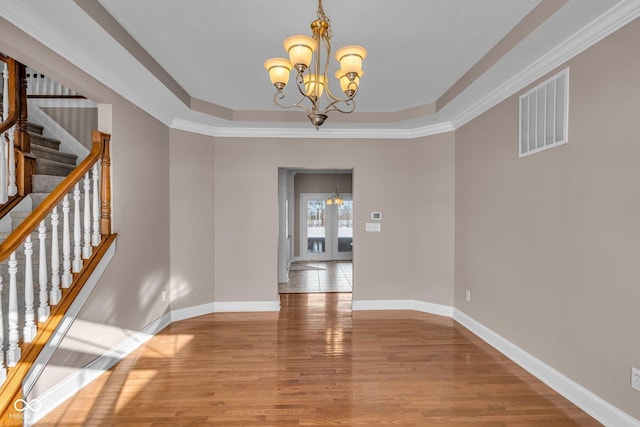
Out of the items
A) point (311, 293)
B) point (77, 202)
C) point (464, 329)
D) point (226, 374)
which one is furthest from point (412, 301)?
point (77, 202)

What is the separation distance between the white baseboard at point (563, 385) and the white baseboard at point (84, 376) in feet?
12.4

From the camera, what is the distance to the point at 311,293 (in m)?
5.77

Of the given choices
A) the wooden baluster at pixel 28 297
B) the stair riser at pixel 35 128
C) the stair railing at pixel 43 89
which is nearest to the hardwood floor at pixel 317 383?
the wooden baluster at pixel 28 297

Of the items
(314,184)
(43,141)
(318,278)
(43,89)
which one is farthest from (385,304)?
(314,184)

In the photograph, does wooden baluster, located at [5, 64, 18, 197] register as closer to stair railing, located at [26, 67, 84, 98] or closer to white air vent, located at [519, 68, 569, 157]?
stair railing, located at [26, 67, 84, 98]

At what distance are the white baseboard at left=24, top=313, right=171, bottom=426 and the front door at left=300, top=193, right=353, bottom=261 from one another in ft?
20.5

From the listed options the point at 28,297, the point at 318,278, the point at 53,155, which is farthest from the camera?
the point at 318,278

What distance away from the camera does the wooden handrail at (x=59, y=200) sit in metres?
1.99

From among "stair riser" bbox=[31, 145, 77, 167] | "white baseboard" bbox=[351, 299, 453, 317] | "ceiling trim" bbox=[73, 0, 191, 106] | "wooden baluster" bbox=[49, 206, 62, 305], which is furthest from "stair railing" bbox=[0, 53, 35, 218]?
"white baseboard" bbox=[351, 299, 453, 317]

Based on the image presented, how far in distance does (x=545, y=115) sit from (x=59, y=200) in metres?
3.91

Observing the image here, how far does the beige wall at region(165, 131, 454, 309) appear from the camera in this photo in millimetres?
4500

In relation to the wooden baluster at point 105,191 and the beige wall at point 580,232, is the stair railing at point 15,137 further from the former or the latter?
the beige wall at point 580,232

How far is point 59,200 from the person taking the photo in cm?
240

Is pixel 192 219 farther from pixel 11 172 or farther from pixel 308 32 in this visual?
pixel 308 32
